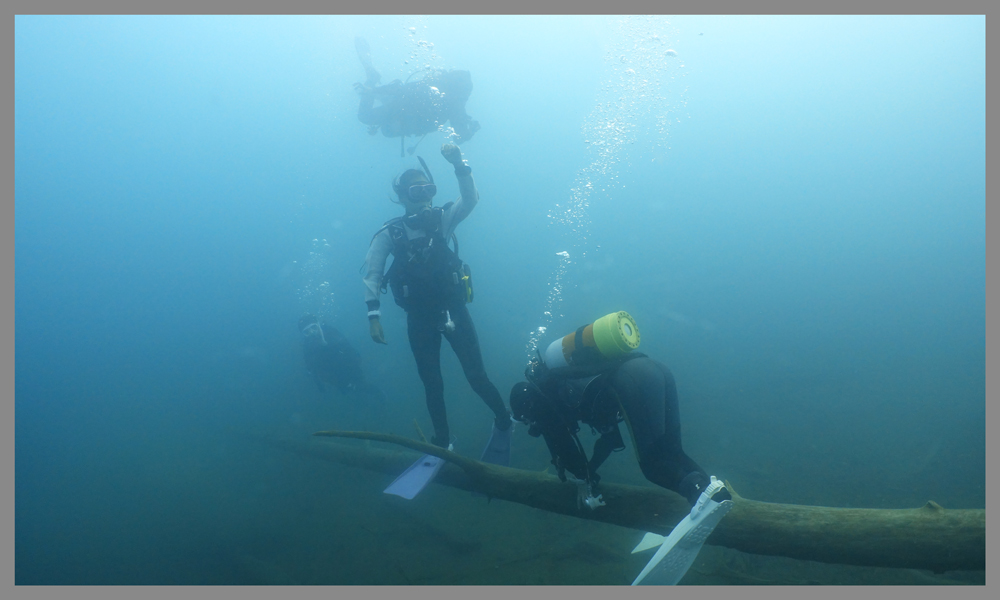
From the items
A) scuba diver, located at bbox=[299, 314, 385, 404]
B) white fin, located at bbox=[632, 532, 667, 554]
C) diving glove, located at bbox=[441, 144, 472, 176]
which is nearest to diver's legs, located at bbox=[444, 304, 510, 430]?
diving glove, located at bbox=[441, 144, 472, 176]

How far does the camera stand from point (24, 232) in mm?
90688

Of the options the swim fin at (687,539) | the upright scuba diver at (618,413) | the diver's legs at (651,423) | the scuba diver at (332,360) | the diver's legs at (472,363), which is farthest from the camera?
the scuba diver at (332,360)

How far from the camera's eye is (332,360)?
9656 mm

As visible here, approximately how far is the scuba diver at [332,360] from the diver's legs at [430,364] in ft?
19.3

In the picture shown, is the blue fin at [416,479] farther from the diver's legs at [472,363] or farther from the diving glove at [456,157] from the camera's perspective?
the diving glove at [456,157]

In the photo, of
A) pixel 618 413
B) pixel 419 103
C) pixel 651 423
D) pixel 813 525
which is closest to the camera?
pixel 651 423

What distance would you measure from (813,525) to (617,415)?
5.00 ft

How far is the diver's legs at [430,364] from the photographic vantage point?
4.50 meters

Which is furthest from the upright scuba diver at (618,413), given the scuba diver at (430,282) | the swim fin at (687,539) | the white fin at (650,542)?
the scuba diver at (430,282)

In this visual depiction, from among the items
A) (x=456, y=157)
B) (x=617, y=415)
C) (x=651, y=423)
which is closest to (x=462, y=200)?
(x=456, y=157)

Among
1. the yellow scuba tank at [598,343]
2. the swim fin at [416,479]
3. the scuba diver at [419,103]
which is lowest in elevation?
the swim fin at [416,479]

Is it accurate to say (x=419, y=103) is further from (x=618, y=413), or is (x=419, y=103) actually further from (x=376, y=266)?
(x=618, y=413)

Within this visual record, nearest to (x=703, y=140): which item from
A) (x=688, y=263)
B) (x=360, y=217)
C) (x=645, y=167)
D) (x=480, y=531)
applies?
(x=645, y=167)

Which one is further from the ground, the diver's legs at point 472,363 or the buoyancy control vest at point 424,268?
the buoyancy control vest at point 424,268
